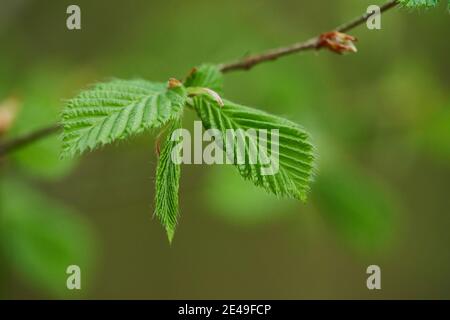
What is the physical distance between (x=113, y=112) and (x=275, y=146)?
0.23 metres

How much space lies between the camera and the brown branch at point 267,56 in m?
1.02

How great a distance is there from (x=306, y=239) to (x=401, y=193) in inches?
20.1

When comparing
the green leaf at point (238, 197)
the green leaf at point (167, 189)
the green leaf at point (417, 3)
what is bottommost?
the green leaf at point (167, 189)

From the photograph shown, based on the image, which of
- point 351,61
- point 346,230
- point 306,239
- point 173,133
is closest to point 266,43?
point 351,61

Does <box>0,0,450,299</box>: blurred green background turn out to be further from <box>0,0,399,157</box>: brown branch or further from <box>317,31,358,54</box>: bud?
<box>317,31,358,54</box>: bud

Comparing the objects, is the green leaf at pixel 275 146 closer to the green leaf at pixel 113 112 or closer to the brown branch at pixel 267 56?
the green leaf at pixel 113 112

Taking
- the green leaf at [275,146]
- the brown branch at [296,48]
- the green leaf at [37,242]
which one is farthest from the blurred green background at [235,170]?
the green leaf at [275,146]

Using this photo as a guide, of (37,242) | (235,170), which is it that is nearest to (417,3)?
(235,170)

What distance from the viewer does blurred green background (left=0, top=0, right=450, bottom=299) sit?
2188mm

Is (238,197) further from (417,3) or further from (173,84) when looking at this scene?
(417,3)

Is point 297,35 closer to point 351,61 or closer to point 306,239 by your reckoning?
point 351,61

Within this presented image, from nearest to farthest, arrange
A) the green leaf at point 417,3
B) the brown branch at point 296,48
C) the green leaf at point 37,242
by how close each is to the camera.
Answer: the green leaf at point 417,3 → the brown branch at point 296,48 → the green leaf at point 37,242

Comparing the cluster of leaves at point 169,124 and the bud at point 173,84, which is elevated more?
the bud at point 173,84

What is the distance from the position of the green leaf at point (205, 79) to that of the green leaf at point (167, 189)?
219 millimetres
